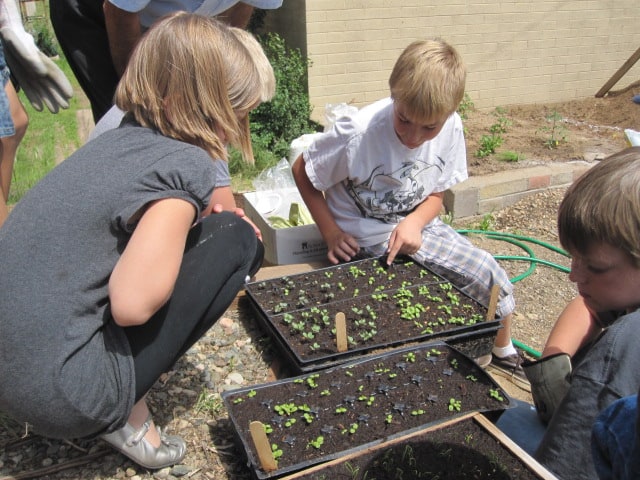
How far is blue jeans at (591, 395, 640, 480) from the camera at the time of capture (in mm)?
781

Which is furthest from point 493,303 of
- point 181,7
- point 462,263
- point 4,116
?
point 4,116

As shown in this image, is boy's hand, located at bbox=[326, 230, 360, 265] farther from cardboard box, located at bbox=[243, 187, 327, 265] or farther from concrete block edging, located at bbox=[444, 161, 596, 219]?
concrete block edging, located at bbox=[444, 161, 596, 219]

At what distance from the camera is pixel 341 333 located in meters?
2.22

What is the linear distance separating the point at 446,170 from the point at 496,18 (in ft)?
13.9

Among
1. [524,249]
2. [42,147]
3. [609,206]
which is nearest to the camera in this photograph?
[609,206]

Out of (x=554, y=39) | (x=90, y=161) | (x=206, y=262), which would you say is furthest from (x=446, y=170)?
(x=554, y=39)

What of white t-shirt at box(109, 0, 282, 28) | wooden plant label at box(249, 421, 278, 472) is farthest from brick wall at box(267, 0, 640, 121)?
wooden plant label at box(249, 421, 278, 472)

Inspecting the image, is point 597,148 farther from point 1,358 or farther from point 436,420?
point 1,358

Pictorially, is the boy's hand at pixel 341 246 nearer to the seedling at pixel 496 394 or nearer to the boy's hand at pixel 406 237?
the boy's hand at pixel 406 237

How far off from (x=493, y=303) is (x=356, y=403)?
2.35 ft

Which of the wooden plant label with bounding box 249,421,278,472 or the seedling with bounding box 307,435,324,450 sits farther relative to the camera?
the seedling with bounding box 307,435,324,450

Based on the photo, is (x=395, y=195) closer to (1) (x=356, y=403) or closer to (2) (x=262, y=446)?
(1) (x=356, y=403)

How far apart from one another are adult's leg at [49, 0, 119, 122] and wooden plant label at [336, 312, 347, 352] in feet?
Result: 5.22

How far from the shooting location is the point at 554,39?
675 cm
